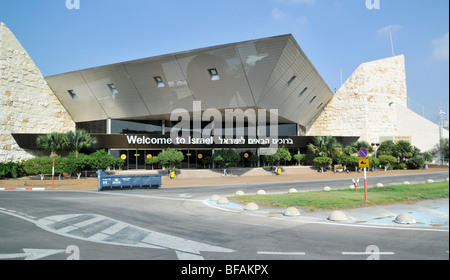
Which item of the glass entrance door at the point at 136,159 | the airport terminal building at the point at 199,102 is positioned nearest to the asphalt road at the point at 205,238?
the airport terminal building at the point at 199,102

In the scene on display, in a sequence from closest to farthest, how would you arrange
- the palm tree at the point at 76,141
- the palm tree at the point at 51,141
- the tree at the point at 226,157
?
the palm tree at the point at 51,141, the palm tree at the point at 76,141, the tree at the point at 226,157

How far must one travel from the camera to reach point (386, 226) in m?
8.47

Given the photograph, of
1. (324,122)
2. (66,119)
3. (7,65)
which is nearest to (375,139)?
(324,122)

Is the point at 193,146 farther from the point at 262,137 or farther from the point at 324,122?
the point at 324,122

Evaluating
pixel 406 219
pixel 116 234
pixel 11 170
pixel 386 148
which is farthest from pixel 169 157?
pixel 386 148

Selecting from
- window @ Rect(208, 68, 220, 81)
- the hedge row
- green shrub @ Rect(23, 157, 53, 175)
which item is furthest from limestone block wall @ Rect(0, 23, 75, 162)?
window @ Rect(208, 68, 220, 81)

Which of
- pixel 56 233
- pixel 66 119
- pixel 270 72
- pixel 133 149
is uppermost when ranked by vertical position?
pixel 270 72

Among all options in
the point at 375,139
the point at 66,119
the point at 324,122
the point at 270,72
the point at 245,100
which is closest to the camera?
the point at 270,72

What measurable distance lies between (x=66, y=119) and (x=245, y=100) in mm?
27155

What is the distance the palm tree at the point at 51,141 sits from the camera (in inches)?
1271

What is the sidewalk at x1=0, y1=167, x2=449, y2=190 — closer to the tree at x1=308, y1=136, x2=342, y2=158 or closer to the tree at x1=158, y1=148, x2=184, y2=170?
the tree at x1=158, y1=148, x2=184, y2=170

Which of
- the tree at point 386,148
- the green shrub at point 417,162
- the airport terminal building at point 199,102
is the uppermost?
the airport terminal building at point 199,102

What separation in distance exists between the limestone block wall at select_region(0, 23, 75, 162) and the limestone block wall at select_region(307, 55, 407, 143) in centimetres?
4715

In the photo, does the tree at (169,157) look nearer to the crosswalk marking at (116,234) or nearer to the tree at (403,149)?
the crosswalk marking at (116,234)
